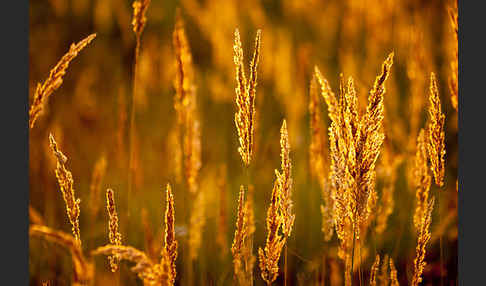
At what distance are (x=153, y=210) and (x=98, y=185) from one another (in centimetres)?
74

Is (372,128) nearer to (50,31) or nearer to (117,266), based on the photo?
(117,266)

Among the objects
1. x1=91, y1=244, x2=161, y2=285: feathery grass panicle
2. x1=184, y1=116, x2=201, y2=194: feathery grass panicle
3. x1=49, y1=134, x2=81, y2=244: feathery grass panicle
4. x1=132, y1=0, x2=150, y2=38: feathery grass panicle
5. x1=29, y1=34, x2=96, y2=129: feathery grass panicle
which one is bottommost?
x1=91, y1=244, x2=161, y2=285: feathery grass panicle

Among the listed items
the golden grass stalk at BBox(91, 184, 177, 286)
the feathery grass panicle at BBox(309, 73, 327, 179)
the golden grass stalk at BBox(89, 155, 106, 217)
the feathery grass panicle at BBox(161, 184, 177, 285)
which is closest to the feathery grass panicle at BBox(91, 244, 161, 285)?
the golden grass stalk at BBox(91, 184, 177, 286)

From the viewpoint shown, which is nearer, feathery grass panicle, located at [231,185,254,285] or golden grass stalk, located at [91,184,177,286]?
golden grass stalk, located at [91,184,177,286]

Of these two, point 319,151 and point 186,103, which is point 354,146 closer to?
point 319,151

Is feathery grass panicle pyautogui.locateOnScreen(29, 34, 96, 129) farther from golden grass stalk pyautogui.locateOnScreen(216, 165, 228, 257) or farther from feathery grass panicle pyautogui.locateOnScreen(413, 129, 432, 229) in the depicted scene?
feathery grass panicle pyautogui.locateOnScreen(413, 129, 432, 229)

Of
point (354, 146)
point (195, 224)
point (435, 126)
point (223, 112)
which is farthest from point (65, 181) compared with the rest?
point (223, 112)

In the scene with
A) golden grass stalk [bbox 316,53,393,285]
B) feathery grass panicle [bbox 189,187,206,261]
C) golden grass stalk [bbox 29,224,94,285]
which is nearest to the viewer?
golden grass stalk [bbox 29,224,94,285]

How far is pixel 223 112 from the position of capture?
9.25 feet

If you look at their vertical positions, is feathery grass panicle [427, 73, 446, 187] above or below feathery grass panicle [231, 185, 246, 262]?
above

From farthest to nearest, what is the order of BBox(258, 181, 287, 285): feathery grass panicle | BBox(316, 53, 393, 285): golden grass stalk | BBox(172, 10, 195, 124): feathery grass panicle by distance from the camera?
1. BBox(172, 10, 195, 124): feathery grass panicle
2. BBox(258, 181, 287, 285): feathery grass panicle
3. BBox(316, 53, 393, 285): golden grass stalk

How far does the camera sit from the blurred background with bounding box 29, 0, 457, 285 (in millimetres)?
2037

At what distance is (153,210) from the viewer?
2482 millimetres

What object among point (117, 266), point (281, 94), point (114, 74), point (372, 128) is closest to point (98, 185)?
point (117, 266)
